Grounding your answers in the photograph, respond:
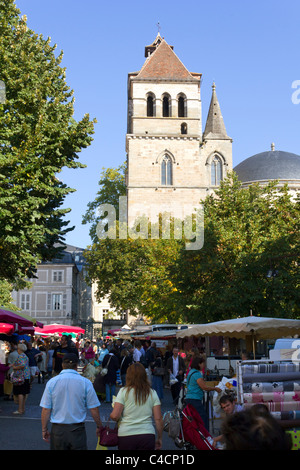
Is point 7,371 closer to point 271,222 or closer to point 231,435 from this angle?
point 231,435

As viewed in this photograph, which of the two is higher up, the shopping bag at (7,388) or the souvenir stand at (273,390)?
the souvenir stand at (273,390)

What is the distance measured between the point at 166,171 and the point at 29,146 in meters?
39.5

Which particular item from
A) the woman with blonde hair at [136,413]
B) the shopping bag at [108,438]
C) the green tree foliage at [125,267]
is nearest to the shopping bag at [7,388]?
the shopping bag at [108,438]

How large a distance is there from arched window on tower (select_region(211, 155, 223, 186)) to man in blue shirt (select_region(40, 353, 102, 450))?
54.6m

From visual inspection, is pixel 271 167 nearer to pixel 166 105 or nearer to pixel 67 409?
pixel 166 105

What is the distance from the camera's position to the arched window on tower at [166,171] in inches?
2079

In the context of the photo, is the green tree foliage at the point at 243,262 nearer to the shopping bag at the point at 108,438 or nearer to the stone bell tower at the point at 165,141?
the shopping bag at the point at 108,438

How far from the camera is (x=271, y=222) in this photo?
26.8 meters

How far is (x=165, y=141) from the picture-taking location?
2098 inches

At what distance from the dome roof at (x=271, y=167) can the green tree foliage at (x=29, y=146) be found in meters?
57.3

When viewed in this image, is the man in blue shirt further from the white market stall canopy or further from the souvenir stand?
the white market stall canopy

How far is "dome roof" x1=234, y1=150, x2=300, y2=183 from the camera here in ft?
237
